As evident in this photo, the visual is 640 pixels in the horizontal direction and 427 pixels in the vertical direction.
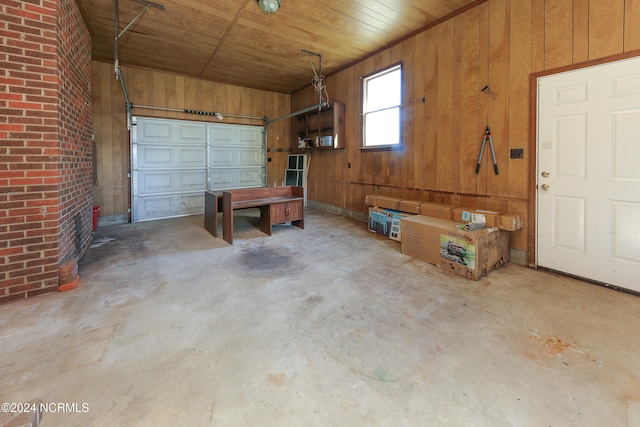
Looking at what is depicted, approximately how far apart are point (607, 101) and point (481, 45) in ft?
5.11

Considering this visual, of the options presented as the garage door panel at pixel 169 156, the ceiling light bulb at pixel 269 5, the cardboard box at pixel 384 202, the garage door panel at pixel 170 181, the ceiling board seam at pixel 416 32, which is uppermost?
the ceiling board seam at pixel 416 32

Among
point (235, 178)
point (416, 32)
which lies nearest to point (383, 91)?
point (416, 32)

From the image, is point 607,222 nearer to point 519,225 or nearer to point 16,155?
point 519,225

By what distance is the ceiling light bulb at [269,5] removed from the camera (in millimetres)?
3541

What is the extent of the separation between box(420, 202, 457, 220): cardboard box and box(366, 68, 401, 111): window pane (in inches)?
77.3

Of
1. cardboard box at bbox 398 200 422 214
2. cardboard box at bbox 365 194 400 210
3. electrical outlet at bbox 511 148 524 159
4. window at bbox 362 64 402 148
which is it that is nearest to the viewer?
electrical outlet at bbox 511 148 524 159

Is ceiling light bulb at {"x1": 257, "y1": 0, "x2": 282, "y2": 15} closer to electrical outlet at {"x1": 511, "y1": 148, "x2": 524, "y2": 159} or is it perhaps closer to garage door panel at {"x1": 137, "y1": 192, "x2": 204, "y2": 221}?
electrical outlet at {"x1": 511, "y1": 148, "x2": 524, "y2": 159}

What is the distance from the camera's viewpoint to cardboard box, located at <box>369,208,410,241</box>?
4.41 metres

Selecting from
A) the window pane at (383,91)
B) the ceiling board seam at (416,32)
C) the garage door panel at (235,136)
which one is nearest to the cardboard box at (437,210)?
the window pane at (383,91)

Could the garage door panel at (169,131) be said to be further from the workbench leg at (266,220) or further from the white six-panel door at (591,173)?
the white six-panel door at (591,173)

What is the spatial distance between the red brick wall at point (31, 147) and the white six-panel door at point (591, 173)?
490 cm

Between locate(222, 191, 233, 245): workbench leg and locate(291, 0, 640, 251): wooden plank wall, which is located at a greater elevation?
locate(291, 0, 640, 251): wooden plank wall

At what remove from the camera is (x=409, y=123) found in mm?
4625

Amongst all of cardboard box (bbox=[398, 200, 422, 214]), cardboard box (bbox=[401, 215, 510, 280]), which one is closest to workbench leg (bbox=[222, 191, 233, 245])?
cardboard box (bbox=[401, 215, 510, 280])
